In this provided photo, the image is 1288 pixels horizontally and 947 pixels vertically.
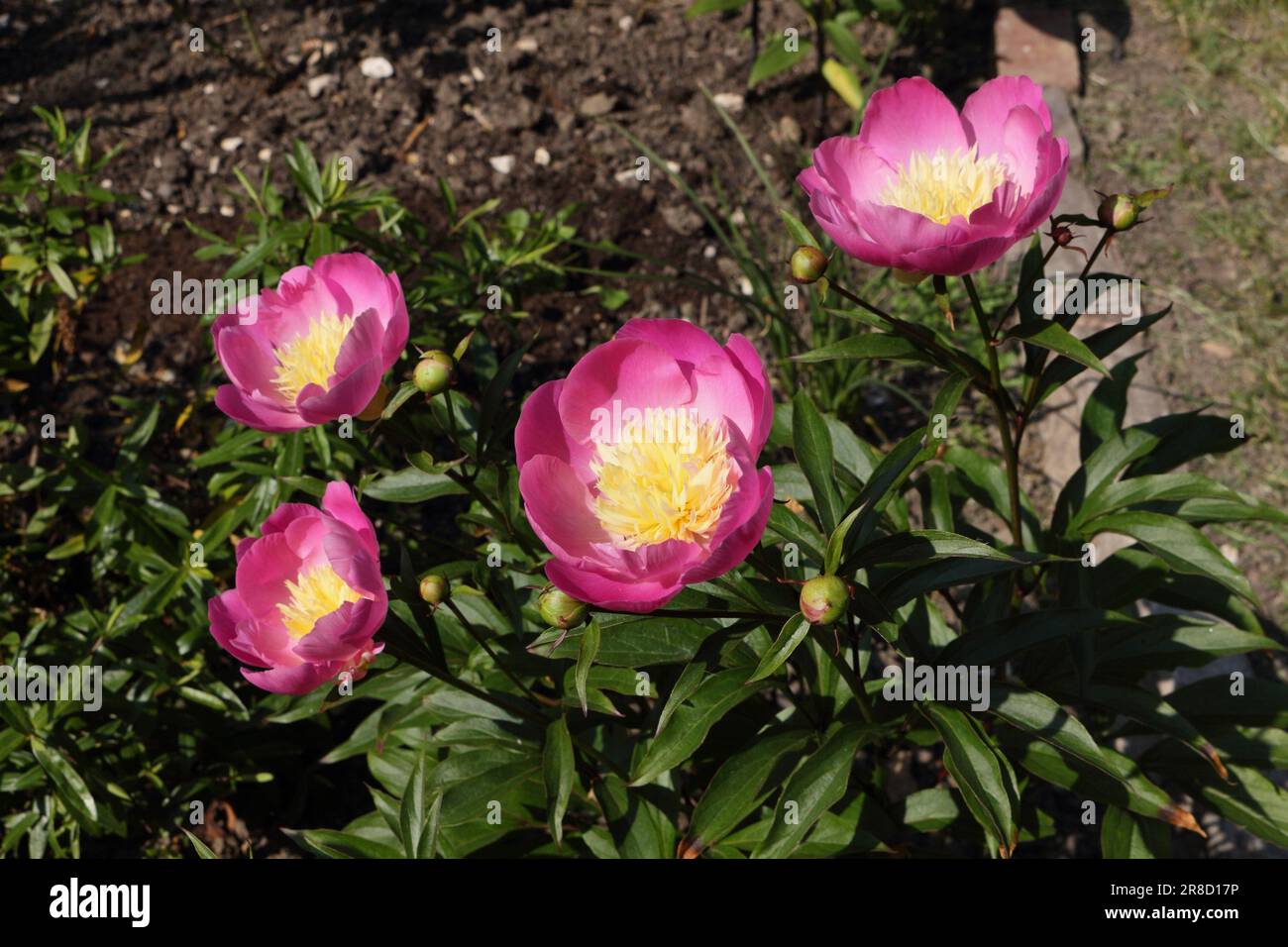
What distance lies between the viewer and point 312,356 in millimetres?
1682

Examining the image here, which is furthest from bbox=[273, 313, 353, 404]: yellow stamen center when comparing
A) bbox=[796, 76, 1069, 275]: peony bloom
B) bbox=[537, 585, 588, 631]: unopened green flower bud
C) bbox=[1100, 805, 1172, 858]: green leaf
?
bbox=[1100, 805, 1172, 858]: green leaf

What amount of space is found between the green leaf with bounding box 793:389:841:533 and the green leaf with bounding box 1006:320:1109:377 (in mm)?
289

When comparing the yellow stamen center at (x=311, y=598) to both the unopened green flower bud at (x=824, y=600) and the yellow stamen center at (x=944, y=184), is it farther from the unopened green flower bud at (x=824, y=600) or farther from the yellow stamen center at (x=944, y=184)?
the yellow stamen center at (x=944, y=184)

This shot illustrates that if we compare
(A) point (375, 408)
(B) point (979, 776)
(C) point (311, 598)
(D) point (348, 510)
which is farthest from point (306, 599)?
(B) point (979, 776)

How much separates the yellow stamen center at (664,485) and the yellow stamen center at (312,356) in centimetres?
50

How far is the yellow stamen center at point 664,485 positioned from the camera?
130 cm

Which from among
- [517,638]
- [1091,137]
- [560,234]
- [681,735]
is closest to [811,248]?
[681,735]

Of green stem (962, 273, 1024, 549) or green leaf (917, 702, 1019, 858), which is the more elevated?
green stem (962, 273, 1024, 549)

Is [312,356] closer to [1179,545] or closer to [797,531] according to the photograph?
[797,531]

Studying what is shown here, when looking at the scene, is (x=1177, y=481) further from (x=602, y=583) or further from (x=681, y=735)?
(x=602, y=583)

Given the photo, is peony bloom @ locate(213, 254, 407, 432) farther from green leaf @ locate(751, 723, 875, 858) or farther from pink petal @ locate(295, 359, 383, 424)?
green leaf @ locate(751, 723, 875, 858)

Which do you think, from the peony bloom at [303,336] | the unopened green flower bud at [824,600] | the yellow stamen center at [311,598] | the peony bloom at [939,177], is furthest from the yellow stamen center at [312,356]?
the unopened green flower bud at [824,600]

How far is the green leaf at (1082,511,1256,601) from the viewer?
1.69 meters

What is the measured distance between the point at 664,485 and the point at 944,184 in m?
0.67
